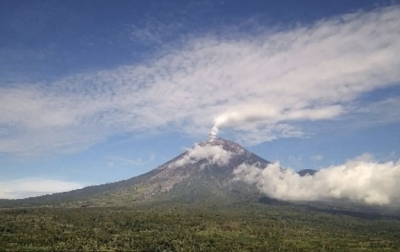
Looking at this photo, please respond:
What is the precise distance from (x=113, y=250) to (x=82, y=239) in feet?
85.2

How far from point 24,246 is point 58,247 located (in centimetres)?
1383

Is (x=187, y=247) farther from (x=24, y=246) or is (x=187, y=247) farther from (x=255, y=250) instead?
(x=24, y=246)

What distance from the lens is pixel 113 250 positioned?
7156 inches

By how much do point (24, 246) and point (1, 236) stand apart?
991 inches

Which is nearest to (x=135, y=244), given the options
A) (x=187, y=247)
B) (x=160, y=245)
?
(x=160, y=245)

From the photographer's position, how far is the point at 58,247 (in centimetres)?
17988

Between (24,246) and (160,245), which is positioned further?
(160,245)

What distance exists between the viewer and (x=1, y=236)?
639ft

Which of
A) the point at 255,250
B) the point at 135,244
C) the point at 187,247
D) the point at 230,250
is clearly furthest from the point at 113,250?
the point at 255,250

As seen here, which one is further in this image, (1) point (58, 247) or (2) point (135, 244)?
(2) point (135, 244)

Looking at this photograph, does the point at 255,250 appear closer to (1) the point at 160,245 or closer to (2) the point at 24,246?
(1) the point at 160,245

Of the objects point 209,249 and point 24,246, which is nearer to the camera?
point 24,246

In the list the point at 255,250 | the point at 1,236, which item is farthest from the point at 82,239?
the point at 255,250

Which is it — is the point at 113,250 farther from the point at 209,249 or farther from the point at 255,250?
the point at 255,250
